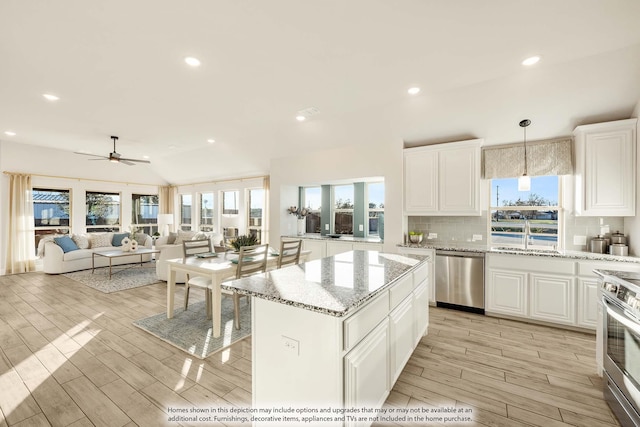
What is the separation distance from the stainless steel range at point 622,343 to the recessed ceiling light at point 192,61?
3.70 metres

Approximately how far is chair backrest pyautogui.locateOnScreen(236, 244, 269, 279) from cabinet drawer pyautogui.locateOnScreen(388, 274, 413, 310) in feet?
5.75

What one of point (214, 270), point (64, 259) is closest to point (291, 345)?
point (214, 270)

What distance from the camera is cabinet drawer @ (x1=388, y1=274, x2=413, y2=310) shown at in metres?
1.93

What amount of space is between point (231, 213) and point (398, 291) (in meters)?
6.92

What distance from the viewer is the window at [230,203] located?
8.07m

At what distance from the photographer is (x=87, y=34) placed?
226cm

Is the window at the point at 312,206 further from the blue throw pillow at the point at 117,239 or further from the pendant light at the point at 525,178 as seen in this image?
the blue throw pillow at the point at 117,239

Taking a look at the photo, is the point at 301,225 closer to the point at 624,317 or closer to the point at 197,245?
the point at 197,245

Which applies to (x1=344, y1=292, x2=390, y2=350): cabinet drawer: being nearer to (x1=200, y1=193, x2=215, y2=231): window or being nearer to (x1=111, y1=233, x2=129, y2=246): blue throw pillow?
(x1=111, y1=233, x2=129, y2=246): blue throw pillow

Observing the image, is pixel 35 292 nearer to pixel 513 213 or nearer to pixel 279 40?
pixel 279 40

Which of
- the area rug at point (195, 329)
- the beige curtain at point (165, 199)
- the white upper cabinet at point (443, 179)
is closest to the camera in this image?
the area rug at point (195, 329)

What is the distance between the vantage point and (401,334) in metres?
2.11

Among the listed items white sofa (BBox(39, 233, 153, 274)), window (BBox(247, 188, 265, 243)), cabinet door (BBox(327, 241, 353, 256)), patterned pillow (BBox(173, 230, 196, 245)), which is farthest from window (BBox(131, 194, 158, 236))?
cabinet door (BBox(327, 241, 353, 256))

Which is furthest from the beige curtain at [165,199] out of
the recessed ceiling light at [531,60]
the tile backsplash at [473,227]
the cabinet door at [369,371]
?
the recessed ceiling light at [531,60]
